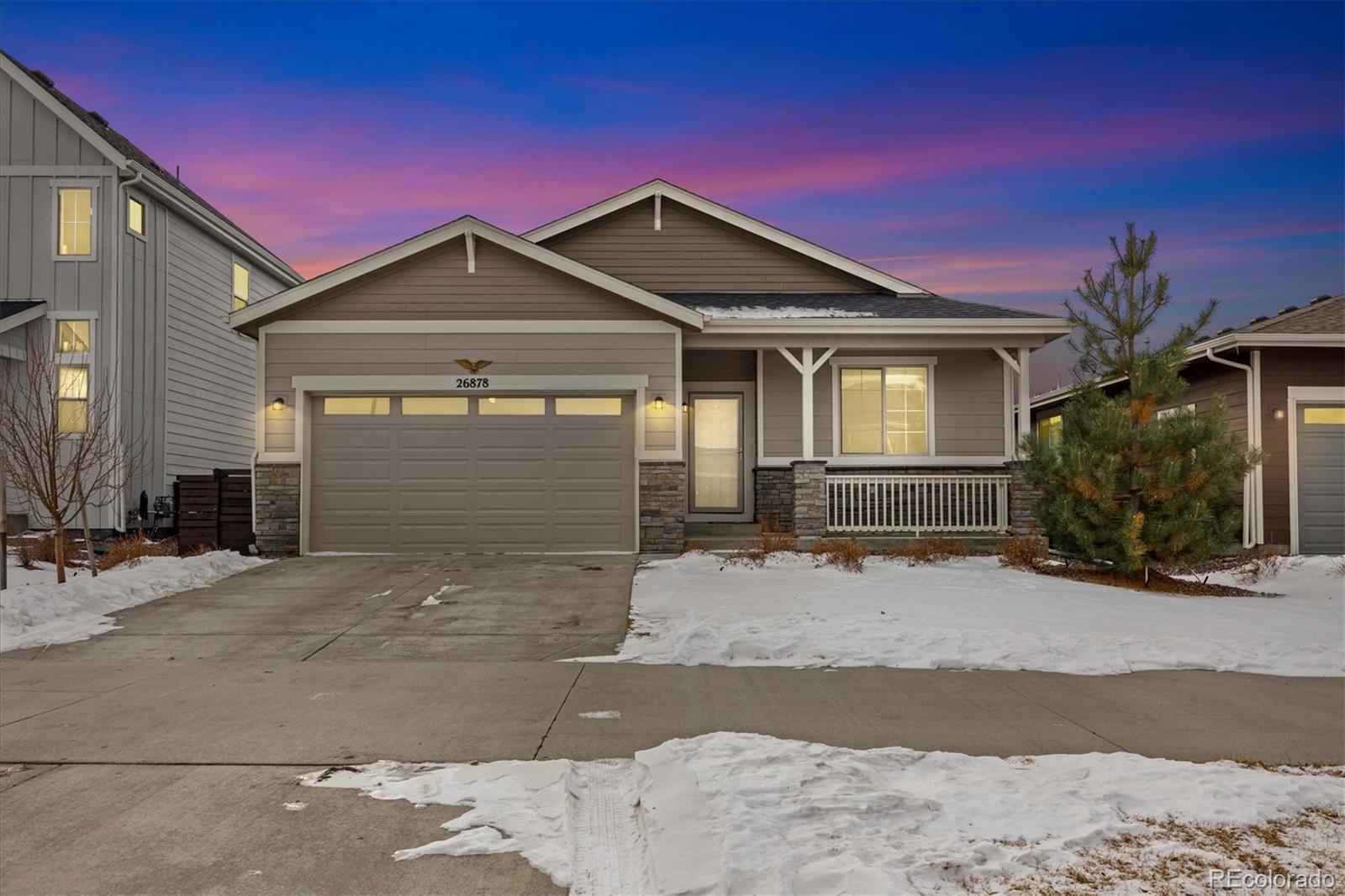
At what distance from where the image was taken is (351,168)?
74.7ft

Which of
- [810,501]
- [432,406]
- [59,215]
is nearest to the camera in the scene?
[432,406]

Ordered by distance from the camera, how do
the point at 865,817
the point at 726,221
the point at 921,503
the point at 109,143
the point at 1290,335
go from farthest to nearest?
the point at 726,221 → the point at 109,143 → the point at 1290,335 → the point at 921,503 → the point at 865,817

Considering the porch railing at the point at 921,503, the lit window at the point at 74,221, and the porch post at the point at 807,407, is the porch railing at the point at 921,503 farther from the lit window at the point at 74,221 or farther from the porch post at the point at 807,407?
the lit window at the point at 74,221

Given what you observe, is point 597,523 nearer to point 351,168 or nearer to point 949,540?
point 949,540

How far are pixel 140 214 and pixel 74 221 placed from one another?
3.48 feet

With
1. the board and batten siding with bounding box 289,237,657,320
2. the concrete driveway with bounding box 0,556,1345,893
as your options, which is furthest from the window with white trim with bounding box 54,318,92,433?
the concrete driveway with bounding box 0,556,1345,893

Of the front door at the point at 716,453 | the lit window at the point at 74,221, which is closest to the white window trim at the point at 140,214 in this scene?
the lit window at the point at 74,221

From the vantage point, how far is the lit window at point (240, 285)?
19.8 metres

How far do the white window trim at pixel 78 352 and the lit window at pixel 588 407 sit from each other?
841cm

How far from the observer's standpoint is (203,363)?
18266 millimetres

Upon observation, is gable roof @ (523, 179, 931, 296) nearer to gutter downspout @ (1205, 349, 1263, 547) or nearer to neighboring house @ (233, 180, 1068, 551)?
neighboring house @ (233, 180, 1068, 551)

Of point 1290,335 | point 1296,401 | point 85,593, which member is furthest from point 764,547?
point 1296,401

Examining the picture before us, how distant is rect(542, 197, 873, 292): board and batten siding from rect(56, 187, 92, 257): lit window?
27.3ft

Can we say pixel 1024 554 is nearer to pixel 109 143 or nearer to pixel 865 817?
pixel 865 817
